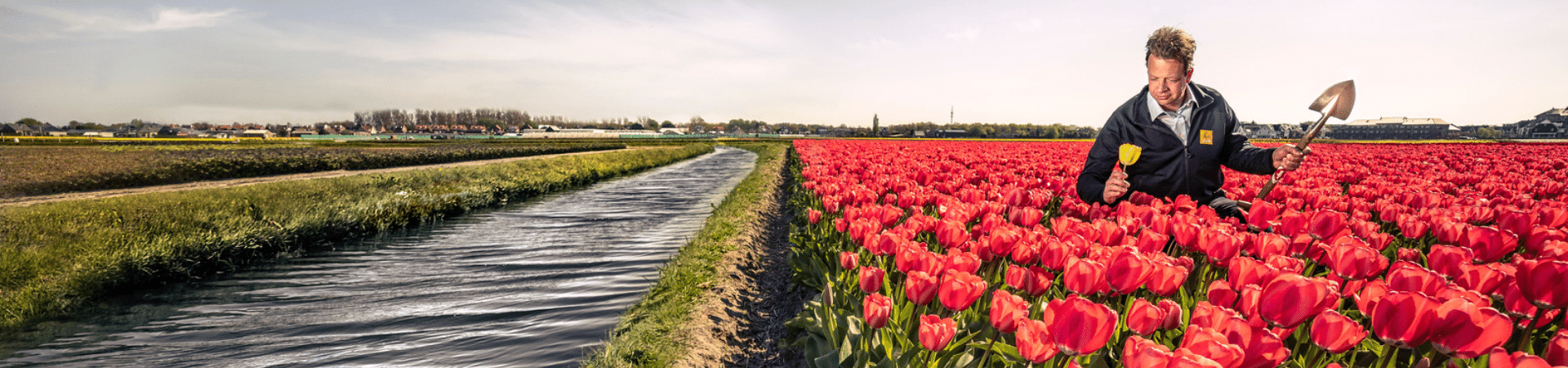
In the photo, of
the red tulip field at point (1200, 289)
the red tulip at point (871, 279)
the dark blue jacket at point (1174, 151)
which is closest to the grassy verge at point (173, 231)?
the red tulip field at point (1200, 289)

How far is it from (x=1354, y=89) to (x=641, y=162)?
32.0m

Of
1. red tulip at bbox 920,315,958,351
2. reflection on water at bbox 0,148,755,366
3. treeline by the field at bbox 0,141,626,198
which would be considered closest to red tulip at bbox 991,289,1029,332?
red tulip at bbox 920,315,958,351

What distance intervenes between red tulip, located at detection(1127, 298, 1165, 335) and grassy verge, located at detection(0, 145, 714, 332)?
939 cm

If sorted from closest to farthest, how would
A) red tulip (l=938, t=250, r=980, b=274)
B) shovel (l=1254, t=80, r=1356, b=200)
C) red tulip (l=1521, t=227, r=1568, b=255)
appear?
red tulip (l=938, t=250, r=980, b=274)
shovel (l=1254, t=80, r=1356, b=200)
red tulip (l=1521, t=227, r=1568, b=255)

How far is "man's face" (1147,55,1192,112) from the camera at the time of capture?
3.57m

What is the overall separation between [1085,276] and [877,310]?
2.45 ft

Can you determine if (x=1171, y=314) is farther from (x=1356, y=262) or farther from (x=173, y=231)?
(x=173, y=231)

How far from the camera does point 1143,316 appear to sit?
6.04 ft

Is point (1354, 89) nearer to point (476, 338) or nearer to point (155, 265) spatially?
point (476, 338)

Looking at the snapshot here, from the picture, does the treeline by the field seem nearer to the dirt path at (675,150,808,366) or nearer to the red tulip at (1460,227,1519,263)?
the dirt path at (675,150,808,366)

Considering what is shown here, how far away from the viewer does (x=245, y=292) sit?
7.39 m

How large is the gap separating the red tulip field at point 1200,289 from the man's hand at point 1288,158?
0.81 feet

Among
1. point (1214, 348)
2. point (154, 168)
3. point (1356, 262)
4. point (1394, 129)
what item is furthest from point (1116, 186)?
point (1394, 129)

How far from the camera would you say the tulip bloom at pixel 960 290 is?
2.22m
